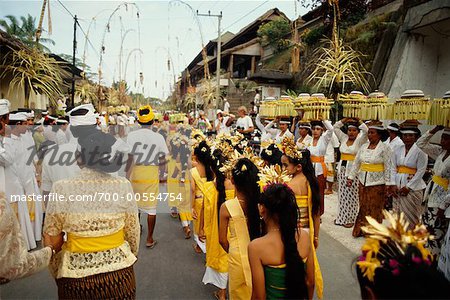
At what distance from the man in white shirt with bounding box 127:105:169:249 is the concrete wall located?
7342 mm

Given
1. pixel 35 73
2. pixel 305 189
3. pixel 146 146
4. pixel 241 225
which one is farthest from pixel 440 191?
pixel 35 73

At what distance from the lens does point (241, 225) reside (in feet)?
9.66

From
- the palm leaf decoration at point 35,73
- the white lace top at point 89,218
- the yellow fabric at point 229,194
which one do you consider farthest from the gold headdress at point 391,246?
the palm leaf decoration at point 35,73

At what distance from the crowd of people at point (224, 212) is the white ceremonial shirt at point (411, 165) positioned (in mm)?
15

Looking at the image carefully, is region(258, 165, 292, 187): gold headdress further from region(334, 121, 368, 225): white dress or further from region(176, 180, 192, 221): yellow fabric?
region(334, 121, 368, 225): white dress

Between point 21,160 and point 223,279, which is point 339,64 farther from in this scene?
point 21,160

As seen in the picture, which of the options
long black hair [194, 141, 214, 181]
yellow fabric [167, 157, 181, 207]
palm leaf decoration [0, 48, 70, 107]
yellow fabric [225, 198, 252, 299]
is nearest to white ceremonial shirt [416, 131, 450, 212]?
yellow fabric [225, 198, 252, 299]

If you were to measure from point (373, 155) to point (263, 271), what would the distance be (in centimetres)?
404

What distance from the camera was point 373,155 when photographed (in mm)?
5582

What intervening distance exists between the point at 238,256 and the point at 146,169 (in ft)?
10.1

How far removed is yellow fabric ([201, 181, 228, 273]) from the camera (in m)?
3.78

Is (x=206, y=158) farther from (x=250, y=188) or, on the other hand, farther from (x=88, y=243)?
(x=88, y=243)

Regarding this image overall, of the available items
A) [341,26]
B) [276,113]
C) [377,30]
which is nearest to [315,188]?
[276,113]

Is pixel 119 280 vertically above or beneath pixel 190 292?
above
